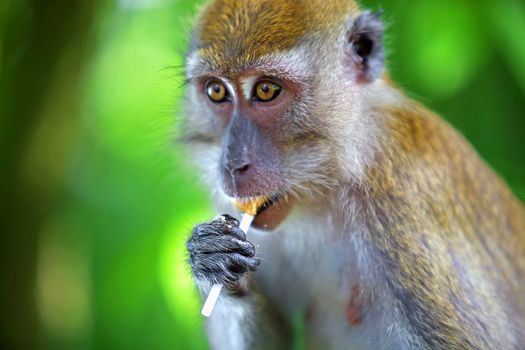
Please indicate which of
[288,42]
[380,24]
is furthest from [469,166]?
[288,42]

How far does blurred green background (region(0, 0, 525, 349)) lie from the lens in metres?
5.55

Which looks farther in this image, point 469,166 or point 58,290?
point 58,290

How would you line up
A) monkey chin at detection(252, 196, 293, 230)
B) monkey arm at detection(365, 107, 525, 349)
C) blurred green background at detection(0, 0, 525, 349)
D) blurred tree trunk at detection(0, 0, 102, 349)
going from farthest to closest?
1. blurred tree trunk at detection(0, 0, 102, 349)
2. blurred green background at detection(0, 0, 525, 349)
3. monkey chin at detection(252, 196, 293, 230)
4. monkey arm at detection(365, 107, 525, 349)

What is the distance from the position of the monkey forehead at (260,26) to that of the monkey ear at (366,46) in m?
0.09

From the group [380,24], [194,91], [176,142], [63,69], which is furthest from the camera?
[63,69]

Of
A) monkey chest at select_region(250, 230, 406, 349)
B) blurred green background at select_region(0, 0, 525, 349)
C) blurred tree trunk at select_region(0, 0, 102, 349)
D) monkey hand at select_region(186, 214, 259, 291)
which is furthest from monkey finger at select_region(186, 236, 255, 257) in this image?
blurred tree trunk at select_region(0, 0, 102, 349)

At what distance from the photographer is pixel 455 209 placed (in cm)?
363

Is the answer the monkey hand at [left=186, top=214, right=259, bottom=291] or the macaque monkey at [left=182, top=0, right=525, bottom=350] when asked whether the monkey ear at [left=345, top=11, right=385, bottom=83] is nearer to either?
the macaque monkey at [left=182, top=0, right=525, bottom=350]

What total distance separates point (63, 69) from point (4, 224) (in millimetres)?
1379

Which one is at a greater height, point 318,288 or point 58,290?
point 318,288

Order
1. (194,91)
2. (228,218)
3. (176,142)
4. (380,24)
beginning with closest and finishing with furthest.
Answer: (228,218) → (380,24) → (194,91) → (176,142)

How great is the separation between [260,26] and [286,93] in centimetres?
35

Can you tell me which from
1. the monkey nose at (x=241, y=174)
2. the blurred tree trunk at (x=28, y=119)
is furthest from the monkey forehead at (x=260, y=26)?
the blurred tree trunk at (x=28, y=119)

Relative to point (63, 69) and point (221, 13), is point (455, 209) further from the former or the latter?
point (63, 69)
